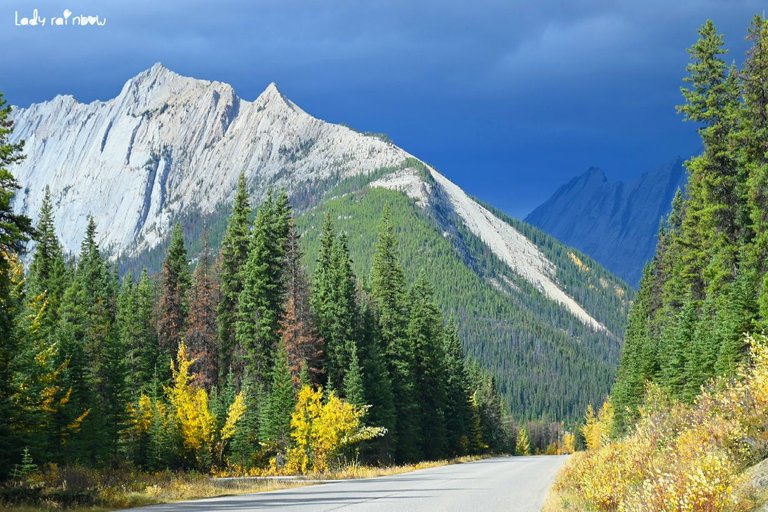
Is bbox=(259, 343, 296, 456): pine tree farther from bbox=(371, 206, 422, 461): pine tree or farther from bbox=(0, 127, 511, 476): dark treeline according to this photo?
bbox=(371, 206, 422, 461): pine tree

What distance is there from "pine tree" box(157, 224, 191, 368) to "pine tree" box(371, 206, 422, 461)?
52.1ft

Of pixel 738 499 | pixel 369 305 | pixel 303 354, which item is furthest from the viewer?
pixel 369 305

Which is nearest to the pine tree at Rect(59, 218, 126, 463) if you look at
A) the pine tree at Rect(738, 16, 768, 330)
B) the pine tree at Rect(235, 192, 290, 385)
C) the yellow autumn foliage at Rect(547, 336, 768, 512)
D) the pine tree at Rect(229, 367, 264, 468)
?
the pine tree at Rect(229, 367, 264, 468)

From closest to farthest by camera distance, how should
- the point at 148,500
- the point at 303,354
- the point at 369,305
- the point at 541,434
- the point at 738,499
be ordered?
the point at 738,499 → the point at 148,500 → the point at 303,354 → the point at 369,305 → the point at 541,434

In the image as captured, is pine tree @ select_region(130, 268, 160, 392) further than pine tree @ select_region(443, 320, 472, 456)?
No

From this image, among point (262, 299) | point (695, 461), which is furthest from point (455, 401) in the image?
point (695, 461)

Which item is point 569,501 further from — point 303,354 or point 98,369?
point 98,369

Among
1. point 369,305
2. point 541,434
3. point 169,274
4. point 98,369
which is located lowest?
point 541,434

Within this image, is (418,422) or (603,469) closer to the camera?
(603,469)

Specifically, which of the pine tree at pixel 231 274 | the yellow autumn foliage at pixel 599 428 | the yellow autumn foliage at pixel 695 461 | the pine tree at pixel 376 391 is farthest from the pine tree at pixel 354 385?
the yellow autumn foliage at pixel 695 461

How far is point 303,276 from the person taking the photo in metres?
51.3

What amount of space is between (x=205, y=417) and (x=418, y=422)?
23.0 meters

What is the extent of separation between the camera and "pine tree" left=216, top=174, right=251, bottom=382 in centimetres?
5295

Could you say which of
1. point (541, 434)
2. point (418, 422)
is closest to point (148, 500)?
point (418, 422)
